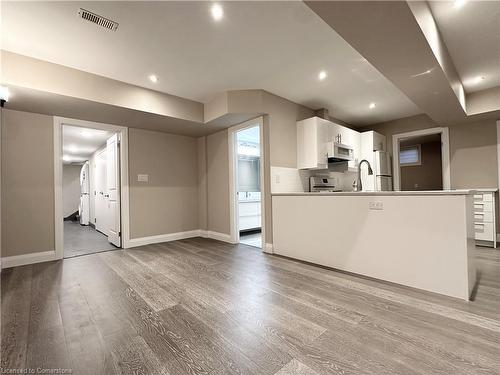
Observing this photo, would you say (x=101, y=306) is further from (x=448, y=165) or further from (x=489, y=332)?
(x=448, y=165)

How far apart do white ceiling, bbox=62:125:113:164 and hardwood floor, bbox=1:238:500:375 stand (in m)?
3.10

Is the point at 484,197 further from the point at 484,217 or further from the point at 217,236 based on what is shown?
the point at 217,236

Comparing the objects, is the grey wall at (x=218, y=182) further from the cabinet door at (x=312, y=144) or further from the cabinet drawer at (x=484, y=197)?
the cabinet drawer at (x=484, y=197)

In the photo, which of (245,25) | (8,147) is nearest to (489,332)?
(245,25)

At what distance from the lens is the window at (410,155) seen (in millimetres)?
7645

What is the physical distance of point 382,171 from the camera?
15.9ft

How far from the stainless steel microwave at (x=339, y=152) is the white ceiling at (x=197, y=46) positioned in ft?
2.94

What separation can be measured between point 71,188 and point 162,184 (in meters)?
7.27

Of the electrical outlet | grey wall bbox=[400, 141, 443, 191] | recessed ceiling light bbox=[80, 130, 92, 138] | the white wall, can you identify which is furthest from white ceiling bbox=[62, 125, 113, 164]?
grey wall bbox=[400, 141, 443, 191]

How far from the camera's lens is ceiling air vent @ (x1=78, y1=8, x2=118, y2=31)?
77.1 inches

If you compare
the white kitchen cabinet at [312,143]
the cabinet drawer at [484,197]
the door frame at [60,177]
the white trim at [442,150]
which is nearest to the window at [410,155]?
the white trim at [442,150]

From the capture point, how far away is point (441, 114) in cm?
372

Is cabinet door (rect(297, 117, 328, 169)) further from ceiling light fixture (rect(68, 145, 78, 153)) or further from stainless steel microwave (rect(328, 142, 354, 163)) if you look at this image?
ceiling light fixture (rect(68, 145, 78, 153))

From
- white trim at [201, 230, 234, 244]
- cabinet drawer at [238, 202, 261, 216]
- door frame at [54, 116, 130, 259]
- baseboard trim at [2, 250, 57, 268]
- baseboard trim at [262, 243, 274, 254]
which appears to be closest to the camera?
baseboard trim at [2, 250, 57, 268]
